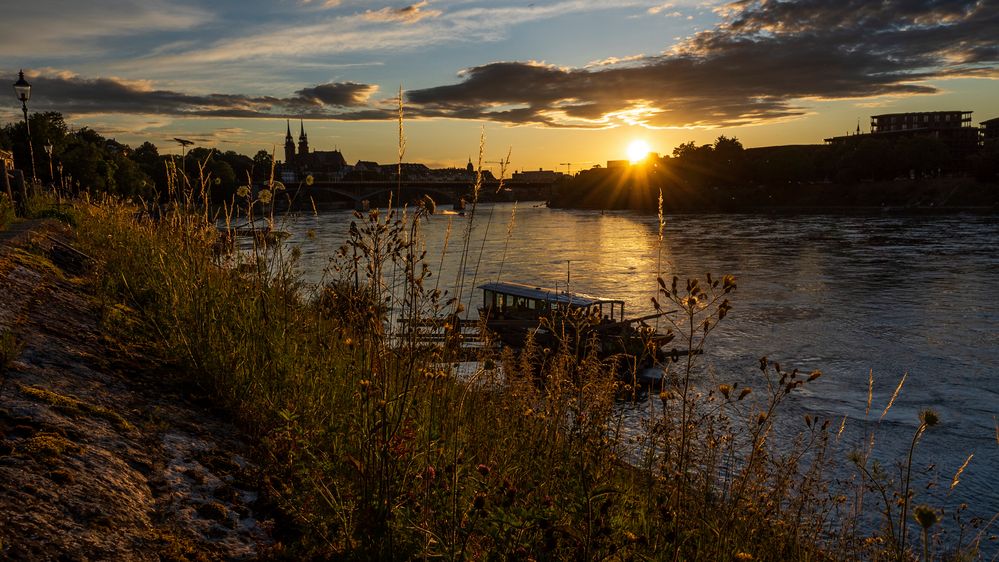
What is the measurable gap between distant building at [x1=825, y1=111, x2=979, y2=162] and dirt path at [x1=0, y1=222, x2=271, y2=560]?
7311 inches

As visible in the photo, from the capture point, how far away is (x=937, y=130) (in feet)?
554

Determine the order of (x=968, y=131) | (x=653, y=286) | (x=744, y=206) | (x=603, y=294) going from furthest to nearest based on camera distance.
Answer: (x=968, y=131)
(x=744, y=206)
(x=653, y=286)
(x=603, y=294)

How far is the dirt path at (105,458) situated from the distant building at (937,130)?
18571cm

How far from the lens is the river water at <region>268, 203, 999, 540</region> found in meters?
16.9

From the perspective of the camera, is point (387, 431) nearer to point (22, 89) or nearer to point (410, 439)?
point (410, 439)

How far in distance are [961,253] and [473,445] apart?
180ft

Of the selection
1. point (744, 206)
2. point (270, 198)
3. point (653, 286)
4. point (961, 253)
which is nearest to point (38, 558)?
point (270, 198)

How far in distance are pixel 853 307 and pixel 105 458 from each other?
3469 cm

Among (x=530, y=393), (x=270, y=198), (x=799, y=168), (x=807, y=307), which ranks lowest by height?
(x=807, y=307)

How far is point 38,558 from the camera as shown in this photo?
2.05m

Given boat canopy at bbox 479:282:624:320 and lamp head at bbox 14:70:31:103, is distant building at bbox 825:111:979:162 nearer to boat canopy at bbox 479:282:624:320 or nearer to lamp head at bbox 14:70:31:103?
boat canopy at bbox 479:282:624:320

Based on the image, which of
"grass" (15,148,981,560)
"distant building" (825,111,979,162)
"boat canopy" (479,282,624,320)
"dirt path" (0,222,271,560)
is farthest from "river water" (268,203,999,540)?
"distant building" (825,111,979,162)

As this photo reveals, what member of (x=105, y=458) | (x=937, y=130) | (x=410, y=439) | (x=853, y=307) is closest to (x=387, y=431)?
(x=410, y=439)

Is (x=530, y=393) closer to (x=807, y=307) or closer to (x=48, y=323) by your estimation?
(x=48, y=323)
